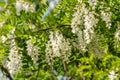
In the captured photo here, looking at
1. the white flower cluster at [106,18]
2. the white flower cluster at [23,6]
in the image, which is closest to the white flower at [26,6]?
the white flower cluster at [23,6]

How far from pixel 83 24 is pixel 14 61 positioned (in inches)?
66.4

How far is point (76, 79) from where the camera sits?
995 cm

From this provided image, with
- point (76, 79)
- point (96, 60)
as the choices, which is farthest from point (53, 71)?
point (96, 60)

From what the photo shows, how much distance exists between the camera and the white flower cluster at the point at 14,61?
853cm

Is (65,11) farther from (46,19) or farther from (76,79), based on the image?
(76,79)

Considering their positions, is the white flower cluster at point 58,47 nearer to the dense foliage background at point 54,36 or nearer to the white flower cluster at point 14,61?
the dense foliage background at point 54,36

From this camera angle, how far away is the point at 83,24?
905 centimetres

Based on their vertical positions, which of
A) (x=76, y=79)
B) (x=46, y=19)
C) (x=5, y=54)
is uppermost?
(x=46, y=19)

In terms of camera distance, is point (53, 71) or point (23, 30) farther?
point (53, 71)

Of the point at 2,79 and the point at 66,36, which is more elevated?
the point at 66,36

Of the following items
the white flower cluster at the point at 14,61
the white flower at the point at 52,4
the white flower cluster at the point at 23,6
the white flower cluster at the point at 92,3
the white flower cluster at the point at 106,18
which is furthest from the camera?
the white flower cluster at the point at 106,18

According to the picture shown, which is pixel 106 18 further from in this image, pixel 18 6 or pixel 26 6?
pixel 18 6

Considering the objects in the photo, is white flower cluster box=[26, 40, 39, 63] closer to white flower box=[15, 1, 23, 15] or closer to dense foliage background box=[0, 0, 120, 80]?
dense foliage background box=[0, 0, 120, 80]

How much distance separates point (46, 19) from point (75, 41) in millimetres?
928
